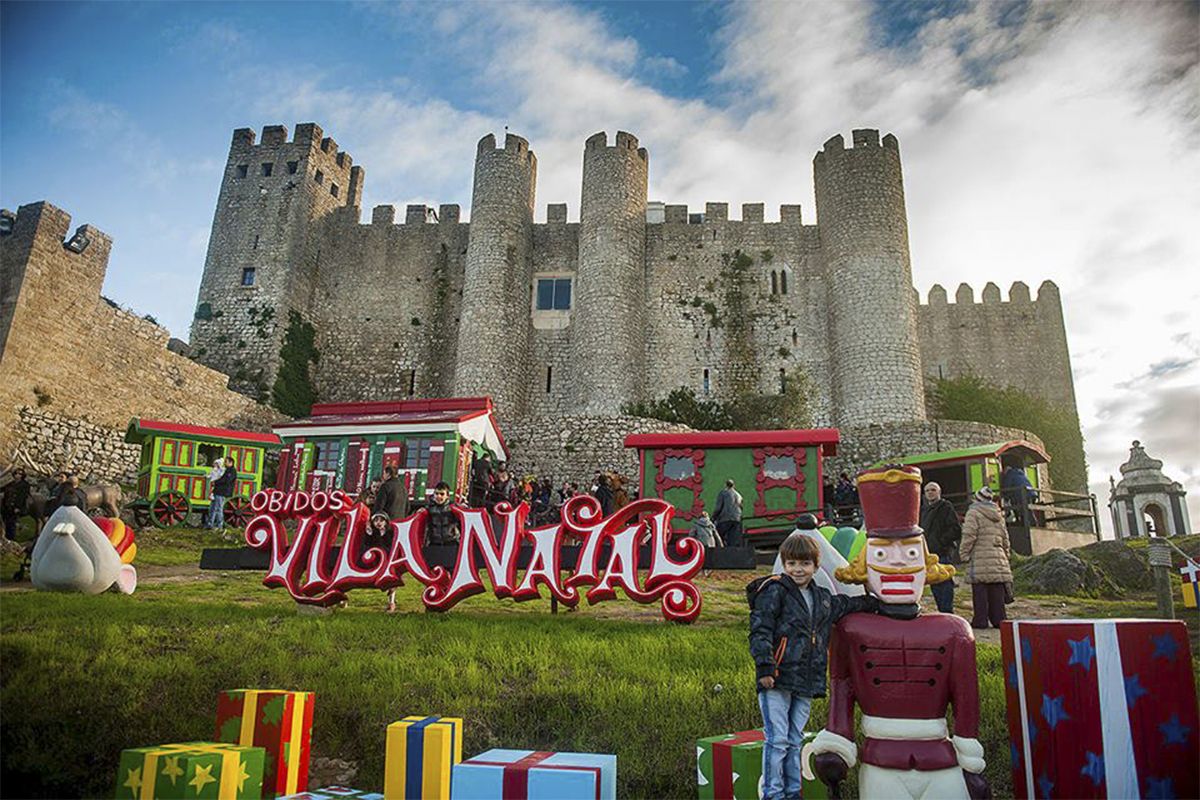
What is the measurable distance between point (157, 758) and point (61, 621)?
11.9 ft

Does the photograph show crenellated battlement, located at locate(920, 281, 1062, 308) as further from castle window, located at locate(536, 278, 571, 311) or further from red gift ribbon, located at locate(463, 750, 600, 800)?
red gift ribbon, located at locate(463, 750, 600, 800)

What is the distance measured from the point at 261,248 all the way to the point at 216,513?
16.9 metres

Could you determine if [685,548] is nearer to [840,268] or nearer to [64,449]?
[64,449]

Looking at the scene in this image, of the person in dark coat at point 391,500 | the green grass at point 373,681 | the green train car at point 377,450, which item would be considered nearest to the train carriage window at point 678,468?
the green train car at point 377,450

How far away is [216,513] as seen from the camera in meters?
14.7

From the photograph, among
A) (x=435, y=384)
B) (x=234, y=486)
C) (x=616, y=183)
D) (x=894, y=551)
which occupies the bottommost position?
(x=894, y=551)

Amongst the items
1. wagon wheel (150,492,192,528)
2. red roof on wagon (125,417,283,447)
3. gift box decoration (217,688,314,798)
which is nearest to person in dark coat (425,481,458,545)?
gift box decoration (217,688,314,798)

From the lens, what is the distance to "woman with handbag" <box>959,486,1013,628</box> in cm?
749

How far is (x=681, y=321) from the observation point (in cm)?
2923

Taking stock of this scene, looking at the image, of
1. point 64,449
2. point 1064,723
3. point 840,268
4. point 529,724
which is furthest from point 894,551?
point 840,268

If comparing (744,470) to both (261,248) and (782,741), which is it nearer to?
(782,741)

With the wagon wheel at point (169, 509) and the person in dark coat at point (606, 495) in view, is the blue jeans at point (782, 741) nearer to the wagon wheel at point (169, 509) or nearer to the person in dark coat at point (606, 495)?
the person in dark coat at point (606, 495)

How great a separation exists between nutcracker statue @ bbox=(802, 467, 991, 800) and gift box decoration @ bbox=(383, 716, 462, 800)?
1.79 meters

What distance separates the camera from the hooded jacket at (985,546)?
295 inches
